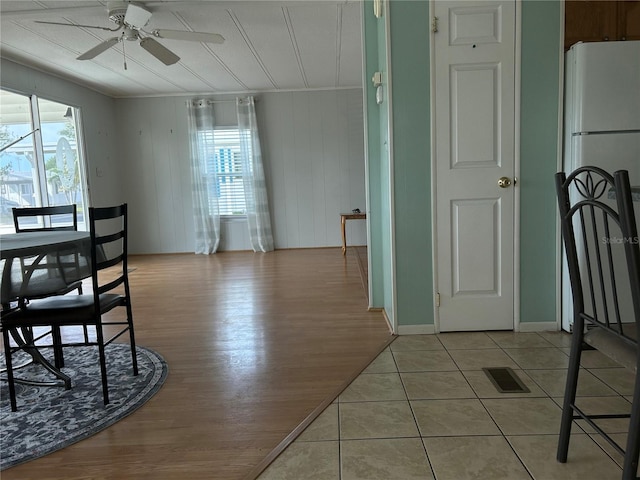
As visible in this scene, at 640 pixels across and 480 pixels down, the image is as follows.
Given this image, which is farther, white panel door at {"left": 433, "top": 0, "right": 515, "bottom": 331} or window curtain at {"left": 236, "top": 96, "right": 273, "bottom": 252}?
window curtain at {"left": 236, "top": 96, "right": 273, "bottom": 252}

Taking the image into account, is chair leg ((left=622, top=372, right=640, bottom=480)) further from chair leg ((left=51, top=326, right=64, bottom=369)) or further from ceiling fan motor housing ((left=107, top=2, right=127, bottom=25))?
ceiling fan motor housing ((left=107, top=2, right=127, bottom=25))

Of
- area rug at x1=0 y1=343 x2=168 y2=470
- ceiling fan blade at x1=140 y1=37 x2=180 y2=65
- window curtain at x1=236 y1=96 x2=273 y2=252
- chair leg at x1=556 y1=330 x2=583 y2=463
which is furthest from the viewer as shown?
window curtain at x1=236 y1=96 x2=273 y2=252

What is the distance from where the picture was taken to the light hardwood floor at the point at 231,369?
1.67 metres

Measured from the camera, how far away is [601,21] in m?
2.58

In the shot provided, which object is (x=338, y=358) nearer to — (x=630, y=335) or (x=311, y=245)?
(x=630, y=335)

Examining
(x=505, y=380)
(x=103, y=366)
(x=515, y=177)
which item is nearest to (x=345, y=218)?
(x=515, y=177)

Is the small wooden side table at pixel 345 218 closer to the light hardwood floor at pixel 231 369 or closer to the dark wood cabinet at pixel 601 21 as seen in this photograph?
the light hardwood floor at pixel 231 369

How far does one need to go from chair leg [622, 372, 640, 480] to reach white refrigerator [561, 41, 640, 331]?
1776 mm

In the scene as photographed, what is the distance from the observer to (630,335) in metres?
1.31

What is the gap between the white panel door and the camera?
8.58 feet

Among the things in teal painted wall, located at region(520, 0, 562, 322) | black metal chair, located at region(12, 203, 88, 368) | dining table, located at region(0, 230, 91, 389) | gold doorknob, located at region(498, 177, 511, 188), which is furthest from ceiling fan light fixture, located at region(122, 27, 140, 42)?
gold doorknob, located at region(498, 177, 511, 188)

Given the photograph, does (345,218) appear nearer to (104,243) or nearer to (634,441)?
(104,243)

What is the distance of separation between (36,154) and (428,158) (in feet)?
14.7

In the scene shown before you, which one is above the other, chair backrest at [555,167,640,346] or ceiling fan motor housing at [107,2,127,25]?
ceiling fan motor housing at [107,2,127,25]
